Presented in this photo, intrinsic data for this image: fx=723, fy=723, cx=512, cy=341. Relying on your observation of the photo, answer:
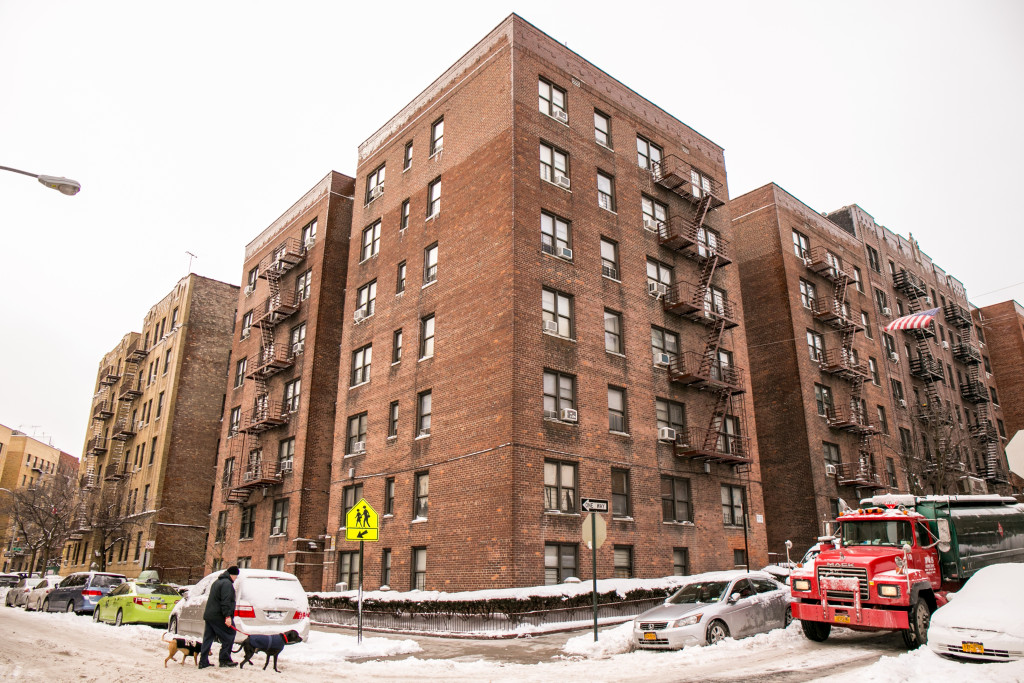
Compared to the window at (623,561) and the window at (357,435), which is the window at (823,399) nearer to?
the window at (623,561)

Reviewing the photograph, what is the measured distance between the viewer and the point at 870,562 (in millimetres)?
14102

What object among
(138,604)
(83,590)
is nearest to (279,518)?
(83,590)

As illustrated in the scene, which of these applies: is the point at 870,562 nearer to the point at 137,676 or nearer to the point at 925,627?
the point at 925,627

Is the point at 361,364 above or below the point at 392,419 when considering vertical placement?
above

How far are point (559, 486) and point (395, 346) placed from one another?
33.2 ft

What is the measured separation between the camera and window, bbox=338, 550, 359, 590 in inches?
1160

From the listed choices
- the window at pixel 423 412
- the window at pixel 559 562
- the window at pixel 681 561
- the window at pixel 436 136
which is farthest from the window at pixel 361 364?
the window at pixel 681 561

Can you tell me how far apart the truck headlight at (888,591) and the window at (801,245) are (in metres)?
29.5

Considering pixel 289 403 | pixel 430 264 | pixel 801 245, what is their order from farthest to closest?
pixel 801 245
pixel 289 403
pixel 430 264

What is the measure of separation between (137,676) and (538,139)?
75.3ft

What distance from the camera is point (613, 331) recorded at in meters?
28.5

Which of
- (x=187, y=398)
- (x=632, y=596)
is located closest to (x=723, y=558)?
(x=632, y=596)

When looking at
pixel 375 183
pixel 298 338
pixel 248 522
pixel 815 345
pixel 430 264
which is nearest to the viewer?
pixel 430 264

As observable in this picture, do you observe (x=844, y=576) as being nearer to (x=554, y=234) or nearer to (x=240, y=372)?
(x=554, y=234)
